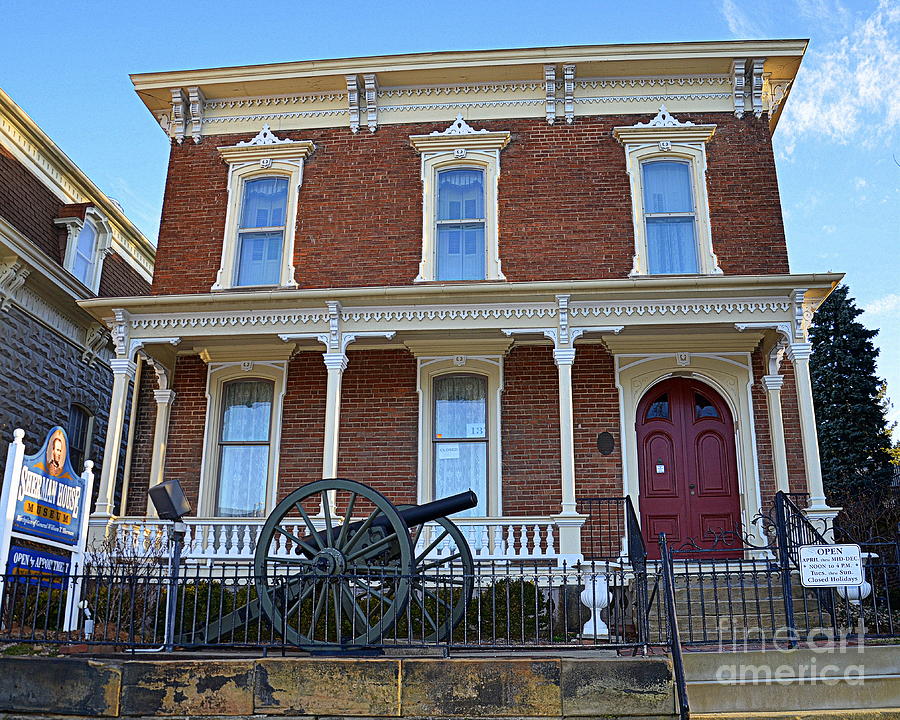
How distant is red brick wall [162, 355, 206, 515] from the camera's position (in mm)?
13859

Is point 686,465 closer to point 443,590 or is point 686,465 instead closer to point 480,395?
point 480,395

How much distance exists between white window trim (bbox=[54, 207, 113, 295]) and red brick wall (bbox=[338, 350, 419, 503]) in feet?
19.6

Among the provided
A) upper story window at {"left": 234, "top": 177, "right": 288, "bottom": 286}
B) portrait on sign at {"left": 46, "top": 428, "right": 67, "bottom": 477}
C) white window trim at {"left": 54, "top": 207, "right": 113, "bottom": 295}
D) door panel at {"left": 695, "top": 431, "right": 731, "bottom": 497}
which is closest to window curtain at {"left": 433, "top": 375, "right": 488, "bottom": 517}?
door panel at {"left": 695, "top": 431, "right": 731, "bottom": 497}

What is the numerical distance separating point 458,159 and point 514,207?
120cm

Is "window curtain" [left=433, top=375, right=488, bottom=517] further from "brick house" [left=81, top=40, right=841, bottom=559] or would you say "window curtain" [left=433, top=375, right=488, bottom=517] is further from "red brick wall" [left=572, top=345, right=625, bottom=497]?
"red brick wall" [left=572, top=345, right=625, bottom=497]

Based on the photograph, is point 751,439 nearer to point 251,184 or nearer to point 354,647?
point 354,647

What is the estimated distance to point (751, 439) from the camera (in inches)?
517

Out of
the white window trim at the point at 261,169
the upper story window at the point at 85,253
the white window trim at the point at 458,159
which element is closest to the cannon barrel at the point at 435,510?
the white window trim at the point at 458,159

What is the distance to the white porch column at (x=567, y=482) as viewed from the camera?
11.4 metres

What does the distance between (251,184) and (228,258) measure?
1.39 meters

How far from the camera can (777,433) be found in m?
12.9

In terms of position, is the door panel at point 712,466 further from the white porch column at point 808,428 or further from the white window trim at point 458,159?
the white window trim at point 458,159

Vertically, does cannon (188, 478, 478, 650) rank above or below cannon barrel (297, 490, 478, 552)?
below

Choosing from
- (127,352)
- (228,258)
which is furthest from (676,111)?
(127,352)
